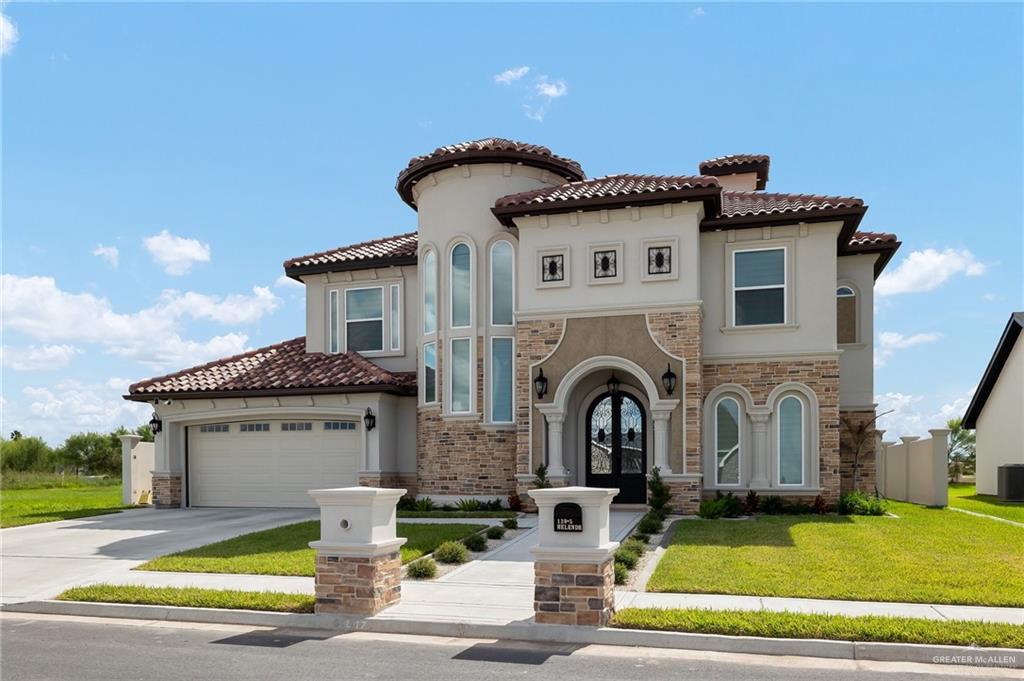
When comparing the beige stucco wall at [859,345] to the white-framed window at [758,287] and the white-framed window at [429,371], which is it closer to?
the white-framed window at [758,287]

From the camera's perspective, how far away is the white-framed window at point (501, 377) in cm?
1923

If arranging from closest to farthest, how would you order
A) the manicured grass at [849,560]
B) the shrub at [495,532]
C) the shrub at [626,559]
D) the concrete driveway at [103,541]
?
the manicured grass at [849,560]
the shrub at [626,559]
the concrete driveway at [103,541]
the shrub at [495,532]

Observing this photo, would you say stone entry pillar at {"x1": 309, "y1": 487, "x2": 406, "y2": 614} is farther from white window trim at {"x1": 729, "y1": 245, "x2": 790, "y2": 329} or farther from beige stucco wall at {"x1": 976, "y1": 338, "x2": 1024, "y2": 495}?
beige stucco wall at {"x1": 976, "y1": 338, "x2": 1024, "y2": 495}

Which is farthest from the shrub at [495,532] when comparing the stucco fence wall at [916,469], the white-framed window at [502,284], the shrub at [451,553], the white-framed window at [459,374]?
the stucco fence wall at [916,469]

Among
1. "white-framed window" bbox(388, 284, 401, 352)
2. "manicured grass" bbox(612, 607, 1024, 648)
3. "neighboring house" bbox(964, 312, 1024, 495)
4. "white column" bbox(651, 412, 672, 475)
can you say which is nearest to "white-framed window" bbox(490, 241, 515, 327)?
"white-framed window" bbox(388, 284, 401, 352)

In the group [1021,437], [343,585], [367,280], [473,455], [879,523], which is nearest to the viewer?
[343,585]

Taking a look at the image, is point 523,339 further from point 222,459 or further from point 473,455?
point 222,459

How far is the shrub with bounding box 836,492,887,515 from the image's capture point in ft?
56.3

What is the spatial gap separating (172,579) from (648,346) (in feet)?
33.1

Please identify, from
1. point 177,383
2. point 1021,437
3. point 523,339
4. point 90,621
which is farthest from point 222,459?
point 1021,437

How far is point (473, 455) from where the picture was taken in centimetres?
1919

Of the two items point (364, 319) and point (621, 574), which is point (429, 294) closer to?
point (364, 319)

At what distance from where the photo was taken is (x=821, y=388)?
1766cm

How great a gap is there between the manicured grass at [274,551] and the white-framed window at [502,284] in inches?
210
